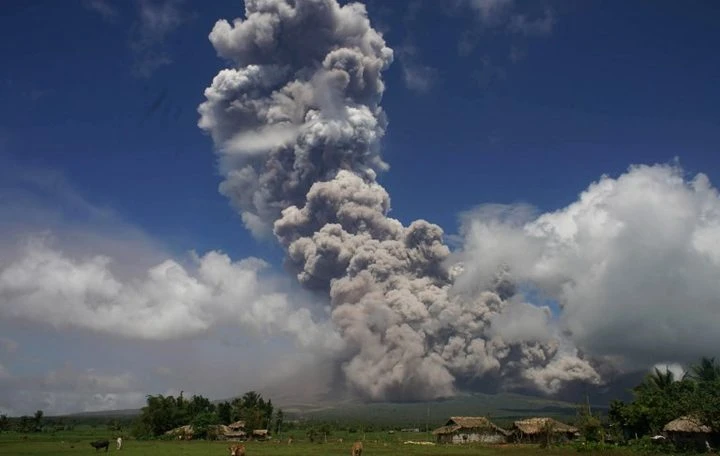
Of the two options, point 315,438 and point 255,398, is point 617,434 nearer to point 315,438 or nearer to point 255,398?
point 315,438

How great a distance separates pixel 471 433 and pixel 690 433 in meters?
37.3

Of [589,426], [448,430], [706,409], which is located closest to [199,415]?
[448,430]

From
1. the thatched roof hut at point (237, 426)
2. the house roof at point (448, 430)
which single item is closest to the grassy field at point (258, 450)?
the house roof at point (448, 430)

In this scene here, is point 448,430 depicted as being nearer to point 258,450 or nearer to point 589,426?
point 589,426

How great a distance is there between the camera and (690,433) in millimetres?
55719

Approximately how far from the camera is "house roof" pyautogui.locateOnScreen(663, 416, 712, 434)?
1997 inches

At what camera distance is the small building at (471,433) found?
87500 millimetres

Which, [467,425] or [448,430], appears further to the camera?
[448,430]

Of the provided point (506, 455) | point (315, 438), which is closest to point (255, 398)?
point (315, 438)

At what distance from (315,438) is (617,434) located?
42.8 metres

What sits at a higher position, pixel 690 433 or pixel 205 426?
pixel 690 433

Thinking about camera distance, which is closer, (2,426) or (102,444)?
(102,444)

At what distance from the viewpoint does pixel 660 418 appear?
207ft

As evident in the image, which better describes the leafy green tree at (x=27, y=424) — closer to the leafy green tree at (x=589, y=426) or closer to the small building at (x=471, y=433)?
the small building at (x=471, y=433)
